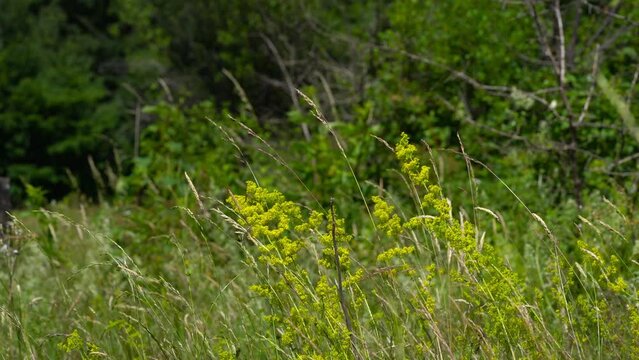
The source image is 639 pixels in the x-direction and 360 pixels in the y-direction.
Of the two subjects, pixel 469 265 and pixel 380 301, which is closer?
pixel 469 265

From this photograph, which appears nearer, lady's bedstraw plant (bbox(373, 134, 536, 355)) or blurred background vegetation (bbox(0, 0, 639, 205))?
lady's bedstraw plant (bbox(373, 134, 536, 355))

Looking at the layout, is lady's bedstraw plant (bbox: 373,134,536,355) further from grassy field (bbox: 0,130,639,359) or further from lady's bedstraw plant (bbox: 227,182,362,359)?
lady's bedstraw plant (bbox: 227,182,362,359)

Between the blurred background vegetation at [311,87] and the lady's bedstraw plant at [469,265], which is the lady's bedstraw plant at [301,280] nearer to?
the lady's bedstraw plant at [469,265]

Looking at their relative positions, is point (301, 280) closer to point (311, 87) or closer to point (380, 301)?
point (380, 301)

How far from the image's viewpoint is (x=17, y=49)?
25.5 m

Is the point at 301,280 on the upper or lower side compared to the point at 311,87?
upper

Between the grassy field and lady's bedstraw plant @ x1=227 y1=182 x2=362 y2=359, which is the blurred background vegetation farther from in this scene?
lady's bedstraw plant @ x1=227 y1=182 x2=362 y2=359

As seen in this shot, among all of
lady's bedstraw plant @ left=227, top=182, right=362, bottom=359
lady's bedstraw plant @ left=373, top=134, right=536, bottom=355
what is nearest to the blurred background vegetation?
lady's bedstraw plant @ left=373, top=134, right=536, bottom=355

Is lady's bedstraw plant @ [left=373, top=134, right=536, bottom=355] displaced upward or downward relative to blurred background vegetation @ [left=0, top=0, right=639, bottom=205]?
upward

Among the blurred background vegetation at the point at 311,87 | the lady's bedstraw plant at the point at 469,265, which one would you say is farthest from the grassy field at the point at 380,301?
the blurred background vegetation at the point at 311,87

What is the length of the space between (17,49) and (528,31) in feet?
62.4

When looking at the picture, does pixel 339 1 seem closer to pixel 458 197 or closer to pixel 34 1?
pixel 34 1

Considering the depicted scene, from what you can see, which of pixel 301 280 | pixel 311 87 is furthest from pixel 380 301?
pixel 311 87

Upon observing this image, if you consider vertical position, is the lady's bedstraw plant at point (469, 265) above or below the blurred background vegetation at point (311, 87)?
→ above
